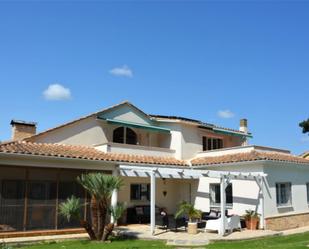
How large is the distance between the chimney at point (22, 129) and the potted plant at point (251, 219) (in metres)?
16.2

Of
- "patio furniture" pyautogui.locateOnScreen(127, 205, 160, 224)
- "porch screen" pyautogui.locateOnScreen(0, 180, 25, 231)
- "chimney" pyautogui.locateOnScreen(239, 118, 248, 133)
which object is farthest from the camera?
"chimney" pyautogui.locateOnScreen(239, 118, 248, 133)

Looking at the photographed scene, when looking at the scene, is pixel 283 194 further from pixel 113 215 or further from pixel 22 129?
pixel 22 129

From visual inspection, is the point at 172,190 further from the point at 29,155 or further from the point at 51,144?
the point at 29,155

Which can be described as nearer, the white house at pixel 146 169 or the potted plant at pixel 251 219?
the white house at pixel 146 169

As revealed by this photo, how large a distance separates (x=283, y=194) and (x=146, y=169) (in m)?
10.7

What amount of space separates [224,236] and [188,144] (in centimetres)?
1279

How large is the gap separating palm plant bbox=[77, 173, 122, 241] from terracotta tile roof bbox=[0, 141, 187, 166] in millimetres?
3212

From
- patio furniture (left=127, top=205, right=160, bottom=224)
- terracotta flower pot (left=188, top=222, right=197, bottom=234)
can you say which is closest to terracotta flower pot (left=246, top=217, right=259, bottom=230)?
terracotta flower pot (left=188, top=222, right=197, bottom=234)

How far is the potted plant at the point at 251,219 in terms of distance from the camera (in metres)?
24.6

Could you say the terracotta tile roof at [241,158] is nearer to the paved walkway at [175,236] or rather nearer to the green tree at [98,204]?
the paved walkway at [175,236]

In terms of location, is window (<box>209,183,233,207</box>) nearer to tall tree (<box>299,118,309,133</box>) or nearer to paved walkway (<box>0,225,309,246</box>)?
paved walkway (<box>0,225,309,246</box>)

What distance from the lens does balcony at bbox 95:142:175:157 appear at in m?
28.5

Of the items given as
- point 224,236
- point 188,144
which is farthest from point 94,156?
point 188,144

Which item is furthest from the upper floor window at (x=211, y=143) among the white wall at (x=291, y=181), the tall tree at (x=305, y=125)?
the tall tree at (x=305, y=125)
